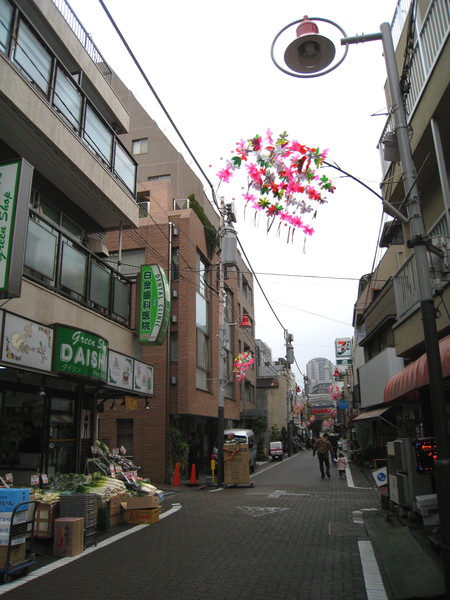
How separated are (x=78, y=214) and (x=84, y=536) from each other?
8.72 m

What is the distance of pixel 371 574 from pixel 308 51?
6.97m

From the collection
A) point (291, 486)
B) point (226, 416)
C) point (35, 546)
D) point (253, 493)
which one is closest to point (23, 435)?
point (35, 546)

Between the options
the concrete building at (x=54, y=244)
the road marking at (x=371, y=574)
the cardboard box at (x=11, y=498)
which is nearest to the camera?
the road marking at (x=371, y=574)

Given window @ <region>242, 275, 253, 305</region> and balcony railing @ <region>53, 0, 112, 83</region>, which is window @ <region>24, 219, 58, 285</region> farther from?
window @ <region>242, 275, 253, 305</region>

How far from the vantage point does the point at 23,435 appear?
35.0 ft

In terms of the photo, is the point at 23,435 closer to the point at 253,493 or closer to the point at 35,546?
the point at 35,546

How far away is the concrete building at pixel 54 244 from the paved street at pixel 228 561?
3253mm

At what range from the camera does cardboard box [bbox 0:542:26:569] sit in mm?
6142

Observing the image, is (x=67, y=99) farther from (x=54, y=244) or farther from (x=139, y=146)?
(x=139, y=146)

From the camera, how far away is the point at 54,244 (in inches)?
422

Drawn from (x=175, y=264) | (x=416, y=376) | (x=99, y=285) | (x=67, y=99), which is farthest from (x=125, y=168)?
(x=416, y=376)

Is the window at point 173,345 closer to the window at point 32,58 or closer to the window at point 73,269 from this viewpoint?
the window at point 73,269

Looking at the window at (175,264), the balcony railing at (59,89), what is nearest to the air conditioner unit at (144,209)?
the window at (175,264)

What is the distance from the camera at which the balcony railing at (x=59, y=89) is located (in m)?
9.72
